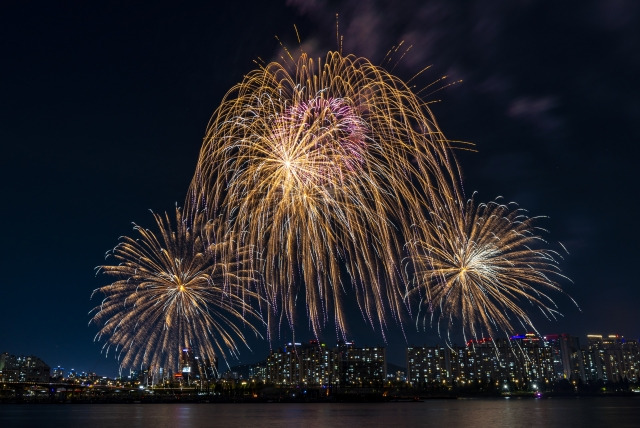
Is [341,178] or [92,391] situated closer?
[341,178]

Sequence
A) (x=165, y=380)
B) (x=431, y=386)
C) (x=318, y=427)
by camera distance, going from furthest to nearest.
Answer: (x=431, y=386) → (x=165, y=380) → (x=318, y=427)

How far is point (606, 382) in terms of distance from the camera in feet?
645

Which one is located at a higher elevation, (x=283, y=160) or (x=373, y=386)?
(x=283, y=160)

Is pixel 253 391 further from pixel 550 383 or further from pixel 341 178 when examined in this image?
pixel 341 178

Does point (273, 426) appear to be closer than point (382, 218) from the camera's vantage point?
No

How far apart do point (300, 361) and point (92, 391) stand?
68.2 m

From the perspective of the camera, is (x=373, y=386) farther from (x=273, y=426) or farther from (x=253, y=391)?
(x=273, y=426)

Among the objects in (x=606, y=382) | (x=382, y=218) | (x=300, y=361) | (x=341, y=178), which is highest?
(x=341, y=178)

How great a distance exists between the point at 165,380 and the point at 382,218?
481ft

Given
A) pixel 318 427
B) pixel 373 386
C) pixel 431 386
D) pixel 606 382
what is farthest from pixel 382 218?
pixel 606 382

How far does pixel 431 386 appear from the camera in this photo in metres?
179

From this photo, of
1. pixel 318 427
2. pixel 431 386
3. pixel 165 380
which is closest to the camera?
pixel 318 427

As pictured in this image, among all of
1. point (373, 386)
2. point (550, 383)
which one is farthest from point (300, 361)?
point (550, 383)

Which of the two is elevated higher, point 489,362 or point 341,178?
point 341,178
